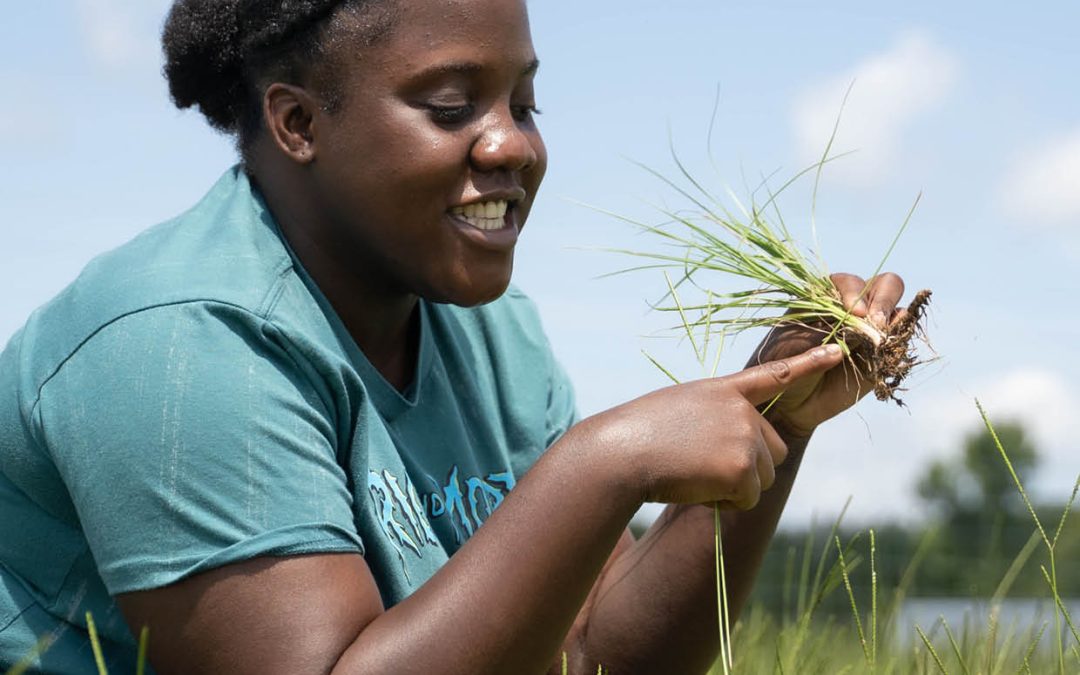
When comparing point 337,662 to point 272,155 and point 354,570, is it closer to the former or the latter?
point 354,570

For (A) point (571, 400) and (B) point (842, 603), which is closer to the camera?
(A) point (571, 400)

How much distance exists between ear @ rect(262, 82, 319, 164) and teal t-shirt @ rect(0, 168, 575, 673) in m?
0.11

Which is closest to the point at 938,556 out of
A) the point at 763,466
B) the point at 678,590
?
the point at 678,590

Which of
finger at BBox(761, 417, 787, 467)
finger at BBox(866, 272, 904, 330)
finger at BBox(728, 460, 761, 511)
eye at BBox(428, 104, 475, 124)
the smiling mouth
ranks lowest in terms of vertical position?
finger at BBox(728, 460, 761, 511)

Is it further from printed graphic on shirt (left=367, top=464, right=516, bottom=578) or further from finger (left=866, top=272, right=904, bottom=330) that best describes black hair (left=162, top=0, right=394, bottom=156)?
finger (left=866, top=272, right=904, bottom=330)

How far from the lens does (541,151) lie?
230cm

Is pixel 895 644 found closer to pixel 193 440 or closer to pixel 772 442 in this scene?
pixel 772 442

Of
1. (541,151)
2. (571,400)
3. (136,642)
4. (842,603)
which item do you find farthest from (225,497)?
(842,603)

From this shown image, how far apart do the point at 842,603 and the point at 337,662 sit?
1003 cm

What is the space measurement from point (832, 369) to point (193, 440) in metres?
0.98

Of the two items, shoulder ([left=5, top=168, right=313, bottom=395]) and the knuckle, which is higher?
shoulder ([left=5, top=168, right=313, bottom=395])

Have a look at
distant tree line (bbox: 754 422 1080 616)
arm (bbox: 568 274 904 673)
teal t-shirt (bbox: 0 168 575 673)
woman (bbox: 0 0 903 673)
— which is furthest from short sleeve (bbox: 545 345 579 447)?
distant tree line (bbox: 754 422 1080 616)

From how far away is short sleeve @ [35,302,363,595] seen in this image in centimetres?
189

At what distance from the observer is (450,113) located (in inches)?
84.1
